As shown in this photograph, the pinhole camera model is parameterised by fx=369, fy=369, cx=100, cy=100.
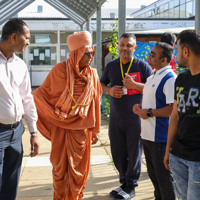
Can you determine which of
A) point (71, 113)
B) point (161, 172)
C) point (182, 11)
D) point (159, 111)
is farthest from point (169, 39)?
point (182, 11)

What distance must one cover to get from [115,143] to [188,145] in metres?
2.10

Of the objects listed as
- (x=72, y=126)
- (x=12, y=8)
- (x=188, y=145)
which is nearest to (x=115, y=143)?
(x=72, y=126)

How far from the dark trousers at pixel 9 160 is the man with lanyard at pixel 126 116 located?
5.04 feet

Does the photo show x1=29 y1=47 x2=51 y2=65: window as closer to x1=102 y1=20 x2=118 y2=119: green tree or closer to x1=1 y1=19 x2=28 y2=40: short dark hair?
x1=102 y1=20 x2=118 y2=119: green tree

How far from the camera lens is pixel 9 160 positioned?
3.27 meters

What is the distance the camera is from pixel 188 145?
8.59 ft

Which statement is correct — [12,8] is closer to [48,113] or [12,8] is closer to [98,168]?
[98,168]

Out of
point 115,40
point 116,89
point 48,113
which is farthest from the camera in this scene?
point 115,40

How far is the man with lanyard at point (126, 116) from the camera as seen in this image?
4.49 metres

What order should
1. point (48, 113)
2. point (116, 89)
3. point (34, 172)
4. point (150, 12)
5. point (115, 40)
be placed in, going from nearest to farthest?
point (48, 113) < point (116, 89) < point (34, 172) < point (115, 40) < point (150, 12)

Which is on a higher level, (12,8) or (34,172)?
(12,8)

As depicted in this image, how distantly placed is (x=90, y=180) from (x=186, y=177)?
2.75 metres

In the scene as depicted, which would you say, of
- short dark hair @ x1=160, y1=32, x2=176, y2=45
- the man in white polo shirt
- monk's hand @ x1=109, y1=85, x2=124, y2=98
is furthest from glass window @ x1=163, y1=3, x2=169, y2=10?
the man in white polo shirt

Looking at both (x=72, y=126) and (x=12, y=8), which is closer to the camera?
(x=72, y=126)
